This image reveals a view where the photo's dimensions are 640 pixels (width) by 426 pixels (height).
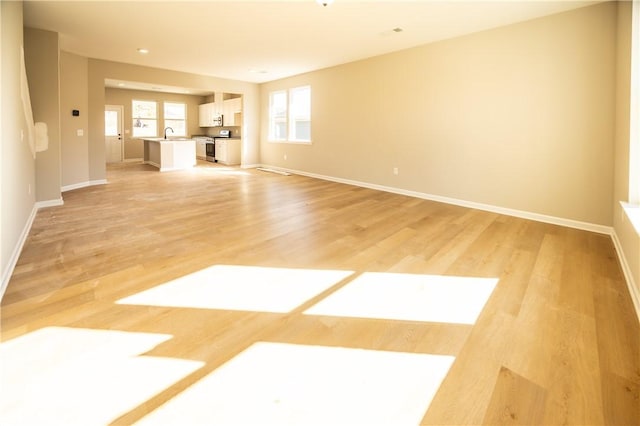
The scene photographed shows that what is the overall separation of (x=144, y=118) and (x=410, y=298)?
12.4m

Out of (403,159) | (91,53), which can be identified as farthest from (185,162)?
(403,159)

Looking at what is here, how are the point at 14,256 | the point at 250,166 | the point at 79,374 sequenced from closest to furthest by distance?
the point at 79,374, the point at 14,256, the point at 250,166

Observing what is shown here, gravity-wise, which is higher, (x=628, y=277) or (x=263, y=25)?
(x=263, y=25)

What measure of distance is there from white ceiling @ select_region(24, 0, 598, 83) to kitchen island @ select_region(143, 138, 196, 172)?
111 inches

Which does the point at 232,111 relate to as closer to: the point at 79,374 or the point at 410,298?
the point at 410,298

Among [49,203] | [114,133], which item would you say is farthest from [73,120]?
[114,133]

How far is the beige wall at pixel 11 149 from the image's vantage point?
252 centimetres

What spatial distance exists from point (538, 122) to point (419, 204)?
73.9 inches

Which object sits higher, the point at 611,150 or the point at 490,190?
the point at 611,150

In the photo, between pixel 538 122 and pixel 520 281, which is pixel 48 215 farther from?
pixel 538 122

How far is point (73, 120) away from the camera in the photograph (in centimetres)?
617

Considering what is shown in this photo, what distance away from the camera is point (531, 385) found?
4.85ft

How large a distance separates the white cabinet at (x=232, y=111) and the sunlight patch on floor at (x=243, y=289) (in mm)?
8517

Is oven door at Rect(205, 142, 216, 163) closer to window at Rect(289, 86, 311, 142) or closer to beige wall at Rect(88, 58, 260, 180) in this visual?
beige wall at Rect(88, 58, 260, 180)
